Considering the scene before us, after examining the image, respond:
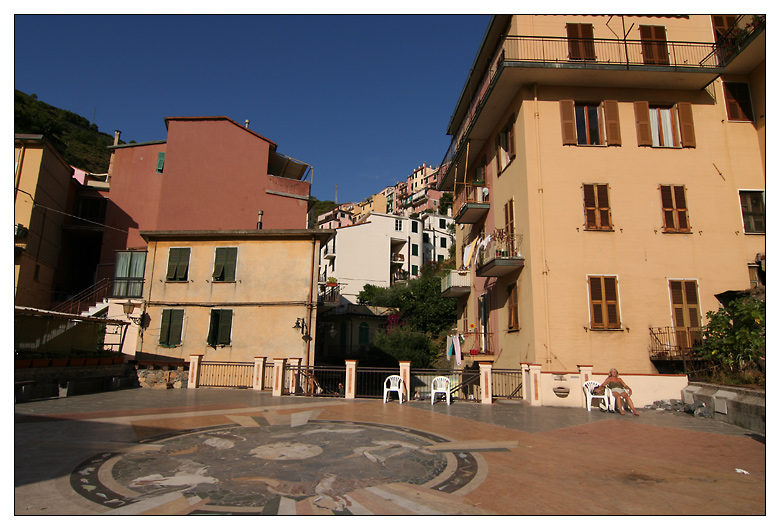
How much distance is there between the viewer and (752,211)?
16219 millimetres

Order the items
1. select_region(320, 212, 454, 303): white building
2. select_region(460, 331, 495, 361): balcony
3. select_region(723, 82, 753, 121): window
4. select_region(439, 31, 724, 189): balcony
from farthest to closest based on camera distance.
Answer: select_region(320, 212, 454, 303): white building → select_region(460, 331, 495, 361): balcony → select_region(723, 82, 753, 121): window → select_region(439, 31, 724, 189): balcony

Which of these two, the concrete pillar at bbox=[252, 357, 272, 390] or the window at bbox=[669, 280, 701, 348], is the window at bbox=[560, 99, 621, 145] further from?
the concrete pillar at bbox=[252, 357, 272, 390]

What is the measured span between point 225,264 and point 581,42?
1692 cm

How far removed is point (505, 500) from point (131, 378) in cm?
1703

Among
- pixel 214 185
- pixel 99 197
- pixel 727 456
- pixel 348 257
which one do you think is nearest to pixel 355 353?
pixel 348 257

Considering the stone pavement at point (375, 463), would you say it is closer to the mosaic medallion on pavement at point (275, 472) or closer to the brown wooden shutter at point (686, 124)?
the mosaic medallion on pavement at point (275, 472)

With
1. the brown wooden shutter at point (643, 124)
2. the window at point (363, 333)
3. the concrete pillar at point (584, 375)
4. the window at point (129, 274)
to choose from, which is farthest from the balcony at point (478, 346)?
the window at point (363, 333)

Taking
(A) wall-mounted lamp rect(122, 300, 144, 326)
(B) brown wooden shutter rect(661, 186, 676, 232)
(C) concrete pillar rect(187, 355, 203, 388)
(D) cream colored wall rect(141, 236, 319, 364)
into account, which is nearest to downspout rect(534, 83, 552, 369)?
(B) brown wooden shutter rect(661, 186, 676, 232)

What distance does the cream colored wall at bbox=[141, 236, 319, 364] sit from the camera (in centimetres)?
1931

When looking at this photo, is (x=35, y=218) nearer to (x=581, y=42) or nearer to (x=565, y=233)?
(x=565, y=233)

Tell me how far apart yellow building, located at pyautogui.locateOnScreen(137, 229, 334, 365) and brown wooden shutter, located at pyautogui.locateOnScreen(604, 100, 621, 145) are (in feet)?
38.7

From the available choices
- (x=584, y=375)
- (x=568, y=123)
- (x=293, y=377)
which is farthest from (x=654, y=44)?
(x=293, y=377)

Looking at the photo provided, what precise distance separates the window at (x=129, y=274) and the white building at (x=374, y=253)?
23730mm

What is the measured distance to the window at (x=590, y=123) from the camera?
16.4 meters
